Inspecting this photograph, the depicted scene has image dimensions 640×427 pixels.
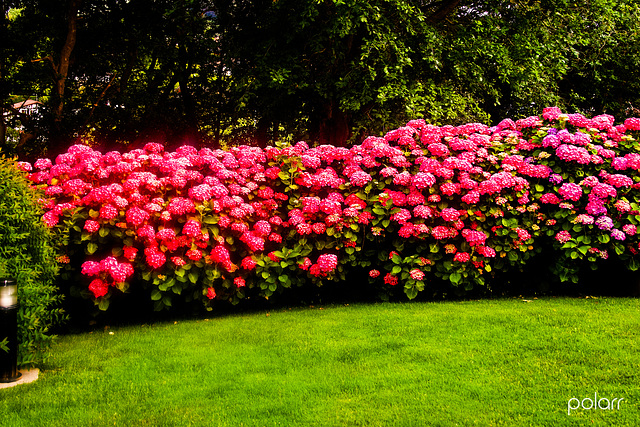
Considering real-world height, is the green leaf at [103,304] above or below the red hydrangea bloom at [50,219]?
below

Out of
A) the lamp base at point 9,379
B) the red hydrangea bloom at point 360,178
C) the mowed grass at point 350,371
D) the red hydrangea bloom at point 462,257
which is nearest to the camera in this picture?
the mowed grass at point 350,371

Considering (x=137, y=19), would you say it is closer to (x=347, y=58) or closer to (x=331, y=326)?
(x=347, y=58)

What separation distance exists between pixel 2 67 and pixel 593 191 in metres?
10.5

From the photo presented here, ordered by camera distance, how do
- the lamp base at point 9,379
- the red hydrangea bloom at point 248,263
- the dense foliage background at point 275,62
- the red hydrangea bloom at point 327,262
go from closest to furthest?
the lamp base at point 9,379 < the red hydrangea bloom at point 248,263 < the red hydrangea bloom at point 327,262 < the dense foliage background at point 275,62

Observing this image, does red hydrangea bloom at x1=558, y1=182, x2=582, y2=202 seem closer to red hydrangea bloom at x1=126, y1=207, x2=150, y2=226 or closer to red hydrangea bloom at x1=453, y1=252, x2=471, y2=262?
red hydrangea bloom at x1=453, y1=252, x2=471, y2=262

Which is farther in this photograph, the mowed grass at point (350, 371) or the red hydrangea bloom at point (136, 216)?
the red hydrangea bloom at point (136, 216)

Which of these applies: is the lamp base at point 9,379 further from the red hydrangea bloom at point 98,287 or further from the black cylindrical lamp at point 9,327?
the red hydrangea bloom at point 98,287

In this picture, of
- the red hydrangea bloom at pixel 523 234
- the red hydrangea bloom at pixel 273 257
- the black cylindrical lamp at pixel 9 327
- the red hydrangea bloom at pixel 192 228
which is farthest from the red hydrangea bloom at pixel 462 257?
the black cylindrical lamp at pixel 9 327

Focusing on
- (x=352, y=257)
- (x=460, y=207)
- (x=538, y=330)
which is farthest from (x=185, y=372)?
(x=460, y=207)

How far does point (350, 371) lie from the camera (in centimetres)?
452

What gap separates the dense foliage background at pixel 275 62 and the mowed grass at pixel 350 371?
240 inches

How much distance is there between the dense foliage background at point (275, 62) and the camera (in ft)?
36.4

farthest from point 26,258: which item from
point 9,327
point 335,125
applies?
point 335,125
